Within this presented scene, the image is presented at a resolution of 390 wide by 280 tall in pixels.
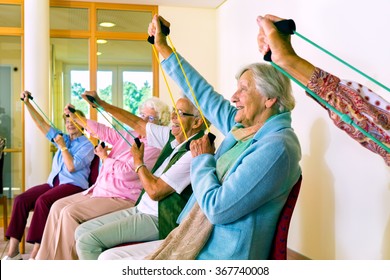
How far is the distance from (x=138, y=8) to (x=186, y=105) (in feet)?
11.7

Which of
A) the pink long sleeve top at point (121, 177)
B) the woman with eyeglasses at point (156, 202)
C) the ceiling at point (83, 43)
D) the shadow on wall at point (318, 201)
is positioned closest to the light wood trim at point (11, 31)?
the ceiling at point (83, 43)

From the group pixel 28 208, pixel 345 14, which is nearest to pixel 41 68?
pixel 28 208

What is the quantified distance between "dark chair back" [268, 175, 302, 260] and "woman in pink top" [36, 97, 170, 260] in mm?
1481

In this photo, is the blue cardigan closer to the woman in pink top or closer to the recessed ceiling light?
the woman in pink top

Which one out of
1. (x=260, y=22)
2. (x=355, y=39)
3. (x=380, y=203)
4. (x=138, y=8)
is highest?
(x=138, y=8)

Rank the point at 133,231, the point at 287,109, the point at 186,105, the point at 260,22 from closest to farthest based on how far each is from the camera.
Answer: the point at 260,22 → the point at 287,109 → the point at 133,231 → the point at 186,105

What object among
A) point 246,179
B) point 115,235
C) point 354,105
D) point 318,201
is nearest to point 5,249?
point 115,235

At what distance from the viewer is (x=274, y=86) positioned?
5.66 feet

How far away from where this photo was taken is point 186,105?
2.53 meters

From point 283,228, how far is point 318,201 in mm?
1767

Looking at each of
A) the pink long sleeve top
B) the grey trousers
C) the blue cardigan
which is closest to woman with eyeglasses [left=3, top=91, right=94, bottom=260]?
the pink long sleeve top

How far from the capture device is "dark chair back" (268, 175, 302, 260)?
1.58m

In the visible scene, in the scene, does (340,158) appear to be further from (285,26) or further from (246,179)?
(285,26)
